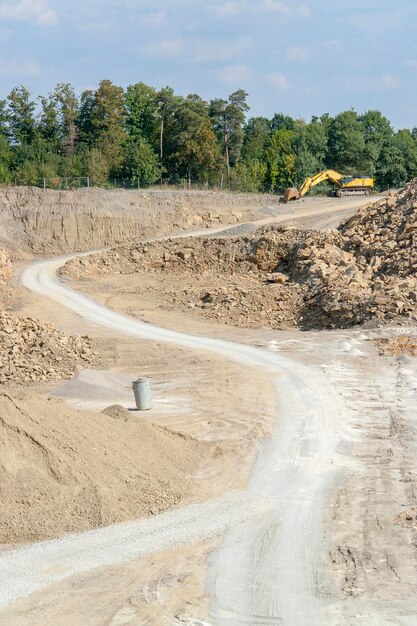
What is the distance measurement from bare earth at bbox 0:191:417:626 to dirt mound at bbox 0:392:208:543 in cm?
32

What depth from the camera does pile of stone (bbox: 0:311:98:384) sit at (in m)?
20.6

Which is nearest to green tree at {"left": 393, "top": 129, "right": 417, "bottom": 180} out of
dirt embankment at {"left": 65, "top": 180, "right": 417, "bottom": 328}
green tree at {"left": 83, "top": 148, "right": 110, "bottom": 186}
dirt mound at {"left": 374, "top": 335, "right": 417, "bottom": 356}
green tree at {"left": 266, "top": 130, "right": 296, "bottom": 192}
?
green tree at {"left": 266, "top": 130, "right": 296, "bottom": 192}

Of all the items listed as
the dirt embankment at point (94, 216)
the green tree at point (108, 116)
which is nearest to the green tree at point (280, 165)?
the green tree at point (108, 116)

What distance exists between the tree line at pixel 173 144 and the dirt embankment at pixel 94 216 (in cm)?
1140

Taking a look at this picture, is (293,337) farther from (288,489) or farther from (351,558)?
(351,558)

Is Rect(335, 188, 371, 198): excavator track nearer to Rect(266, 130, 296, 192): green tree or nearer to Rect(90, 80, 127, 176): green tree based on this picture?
Rect(266, 130, 296, 192): green tree

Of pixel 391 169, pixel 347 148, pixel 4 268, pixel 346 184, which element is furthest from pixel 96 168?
pixel 391 169

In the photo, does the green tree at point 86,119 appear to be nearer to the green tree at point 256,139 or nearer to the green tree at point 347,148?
the green tree at point 256,139

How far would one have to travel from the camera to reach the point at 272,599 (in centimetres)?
927

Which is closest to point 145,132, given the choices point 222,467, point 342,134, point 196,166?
point 196,166

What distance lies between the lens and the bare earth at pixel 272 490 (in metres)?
9.19

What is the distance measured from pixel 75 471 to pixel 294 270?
949 inches

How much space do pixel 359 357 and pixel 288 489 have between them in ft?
33.3

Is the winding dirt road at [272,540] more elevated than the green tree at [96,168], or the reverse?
the green tree at [96,168]
